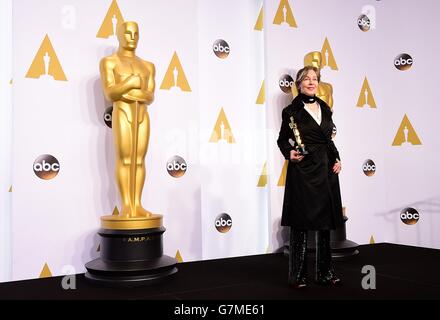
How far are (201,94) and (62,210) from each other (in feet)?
5.54

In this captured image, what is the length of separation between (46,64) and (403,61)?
3949 mm

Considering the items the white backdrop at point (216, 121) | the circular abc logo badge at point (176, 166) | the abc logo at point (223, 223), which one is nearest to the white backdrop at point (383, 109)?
the white backdrop at point (216, 121)

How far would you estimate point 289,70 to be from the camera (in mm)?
4570

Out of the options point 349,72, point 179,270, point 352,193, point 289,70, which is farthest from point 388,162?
point 179,270

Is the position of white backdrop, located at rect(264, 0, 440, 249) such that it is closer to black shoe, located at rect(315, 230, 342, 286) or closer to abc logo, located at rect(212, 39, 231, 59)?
abc logo, located at rect(212, 39, 231, 59)

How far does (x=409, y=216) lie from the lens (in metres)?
5.08

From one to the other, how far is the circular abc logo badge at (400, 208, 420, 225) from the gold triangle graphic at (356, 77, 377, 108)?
1.27m

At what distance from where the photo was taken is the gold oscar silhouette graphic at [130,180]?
3.10 m

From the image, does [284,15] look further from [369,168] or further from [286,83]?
[369,168]

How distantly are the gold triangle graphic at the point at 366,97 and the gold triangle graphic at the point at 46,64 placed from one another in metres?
3.23

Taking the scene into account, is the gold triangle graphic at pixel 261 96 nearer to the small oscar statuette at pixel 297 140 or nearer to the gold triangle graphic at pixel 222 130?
the gold triangle graphic at pixel 222 130

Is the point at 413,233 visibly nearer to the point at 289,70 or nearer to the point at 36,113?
the point at 289,70

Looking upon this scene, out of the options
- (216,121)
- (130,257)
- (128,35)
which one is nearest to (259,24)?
(216,121)

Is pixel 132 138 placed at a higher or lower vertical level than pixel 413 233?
higher
